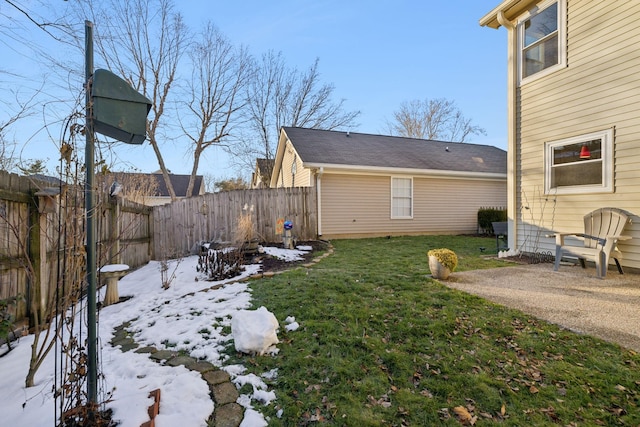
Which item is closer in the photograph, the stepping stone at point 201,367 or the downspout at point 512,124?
the stepping stone at point 201,367

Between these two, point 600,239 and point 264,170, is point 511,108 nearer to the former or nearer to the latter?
point 600,239

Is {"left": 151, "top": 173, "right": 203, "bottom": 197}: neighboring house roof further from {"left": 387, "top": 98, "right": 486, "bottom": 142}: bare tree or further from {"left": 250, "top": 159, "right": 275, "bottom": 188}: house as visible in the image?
{"left": 387, "top": 98, "right": 486, "bottom": 142}: bare tree

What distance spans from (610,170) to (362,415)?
6.38 meters

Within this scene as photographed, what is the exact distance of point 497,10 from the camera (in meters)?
7.07

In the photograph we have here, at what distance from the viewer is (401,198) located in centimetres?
1152

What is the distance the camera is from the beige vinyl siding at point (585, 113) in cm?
516

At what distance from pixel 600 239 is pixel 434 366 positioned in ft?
14.9

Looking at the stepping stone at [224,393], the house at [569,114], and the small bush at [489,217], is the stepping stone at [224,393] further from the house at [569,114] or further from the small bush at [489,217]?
the small bush at [489,217]

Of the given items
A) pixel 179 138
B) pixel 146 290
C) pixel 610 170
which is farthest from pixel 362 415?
pixel 179 138

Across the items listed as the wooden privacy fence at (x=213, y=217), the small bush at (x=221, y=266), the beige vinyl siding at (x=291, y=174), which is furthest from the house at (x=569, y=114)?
the wooden privacy fence at (x=213, y=217)

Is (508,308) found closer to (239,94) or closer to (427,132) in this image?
(239,94)

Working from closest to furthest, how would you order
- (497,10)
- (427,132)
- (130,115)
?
(130,115) < (497,10) < (427,132)

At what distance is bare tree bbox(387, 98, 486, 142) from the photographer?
2541 cm

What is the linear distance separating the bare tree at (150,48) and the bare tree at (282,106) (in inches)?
193
